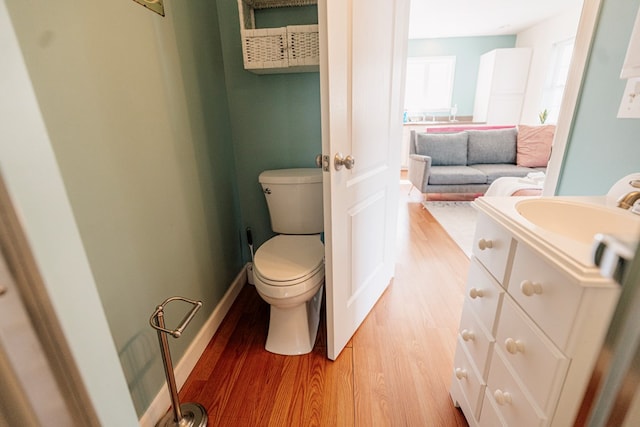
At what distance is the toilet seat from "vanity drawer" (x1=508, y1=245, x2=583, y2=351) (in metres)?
0.79

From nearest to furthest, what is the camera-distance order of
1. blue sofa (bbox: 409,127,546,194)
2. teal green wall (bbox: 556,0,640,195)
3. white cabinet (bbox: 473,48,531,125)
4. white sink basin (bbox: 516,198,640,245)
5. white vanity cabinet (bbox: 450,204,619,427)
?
white vanity cabinet (bbox: 450,204,619,427) → white sink basin (bbox: 516,198,640,245) → teal green wall (bbox: 556,0,640,195) → blue sofa (bbox: 409,127,546,194) → white cabinet (bbox: 473,48,531,125)

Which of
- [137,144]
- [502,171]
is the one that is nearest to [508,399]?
[137,144]

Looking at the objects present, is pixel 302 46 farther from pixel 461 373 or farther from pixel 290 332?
pixel 461 373

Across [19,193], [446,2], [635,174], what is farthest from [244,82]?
[446,2]

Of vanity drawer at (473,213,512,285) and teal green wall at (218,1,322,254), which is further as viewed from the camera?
teal green wall at (218,1,322,254)

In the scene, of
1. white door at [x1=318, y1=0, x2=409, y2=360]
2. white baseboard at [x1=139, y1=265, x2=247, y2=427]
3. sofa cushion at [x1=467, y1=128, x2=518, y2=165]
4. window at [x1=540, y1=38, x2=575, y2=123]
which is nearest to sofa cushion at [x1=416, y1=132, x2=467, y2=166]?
sofa cushion at [x1=467, y1=128, x2=518, y2=165]

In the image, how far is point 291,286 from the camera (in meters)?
1.27

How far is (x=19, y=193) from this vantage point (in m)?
0.33

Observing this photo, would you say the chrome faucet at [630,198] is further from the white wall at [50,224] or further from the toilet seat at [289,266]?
the white wall at [50,224]

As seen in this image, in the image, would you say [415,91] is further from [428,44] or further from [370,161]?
[370,161]

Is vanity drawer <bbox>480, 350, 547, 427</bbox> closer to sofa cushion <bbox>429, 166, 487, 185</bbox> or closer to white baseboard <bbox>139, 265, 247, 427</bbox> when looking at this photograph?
white baseboard <bbox>139, 265, 247, 427</bbox>

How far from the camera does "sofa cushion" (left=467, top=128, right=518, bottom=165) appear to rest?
12.1ft

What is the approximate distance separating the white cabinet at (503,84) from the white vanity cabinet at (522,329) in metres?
5.48

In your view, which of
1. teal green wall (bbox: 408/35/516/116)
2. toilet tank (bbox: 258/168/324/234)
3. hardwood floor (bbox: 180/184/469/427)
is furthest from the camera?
teal green wall (bbox: 408/35/516/116)
